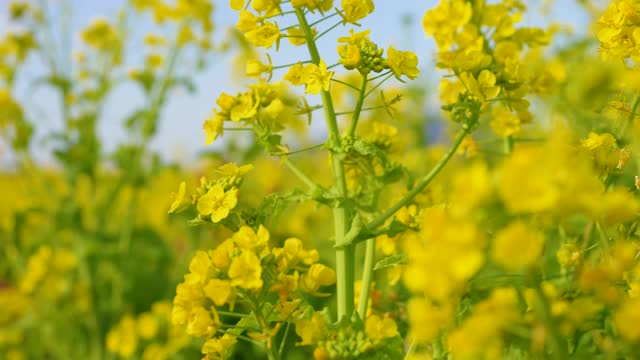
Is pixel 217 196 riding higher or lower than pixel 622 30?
lower

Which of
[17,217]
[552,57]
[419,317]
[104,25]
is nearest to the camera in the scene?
[419,317]

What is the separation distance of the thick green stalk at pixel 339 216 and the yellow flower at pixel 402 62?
0.50 feet

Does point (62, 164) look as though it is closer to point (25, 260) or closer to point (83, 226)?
point (83, 226)

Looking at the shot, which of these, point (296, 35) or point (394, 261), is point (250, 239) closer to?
point (394, 261)

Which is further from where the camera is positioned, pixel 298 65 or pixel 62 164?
pixel 62 164

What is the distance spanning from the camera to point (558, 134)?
30.5 inches

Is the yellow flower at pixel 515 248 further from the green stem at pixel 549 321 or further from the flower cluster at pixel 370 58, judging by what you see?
the flower cluster at pixel 370 58

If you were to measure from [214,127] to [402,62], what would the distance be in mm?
474

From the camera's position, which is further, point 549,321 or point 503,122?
point 503,122

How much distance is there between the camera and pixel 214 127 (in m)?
1.68

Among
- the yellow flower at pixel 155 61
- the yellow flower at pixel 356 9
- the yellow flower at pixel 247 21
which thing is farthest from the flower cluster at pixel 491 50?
the yellow flower at pixel 155 61

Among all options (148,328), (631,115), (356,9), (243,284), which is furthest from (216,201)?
(148,328)

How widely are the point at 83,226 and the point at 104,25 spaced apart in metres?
1.38

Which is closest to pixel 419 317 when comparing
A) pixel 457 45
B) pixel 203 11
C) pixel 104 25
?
pixel 457 45
